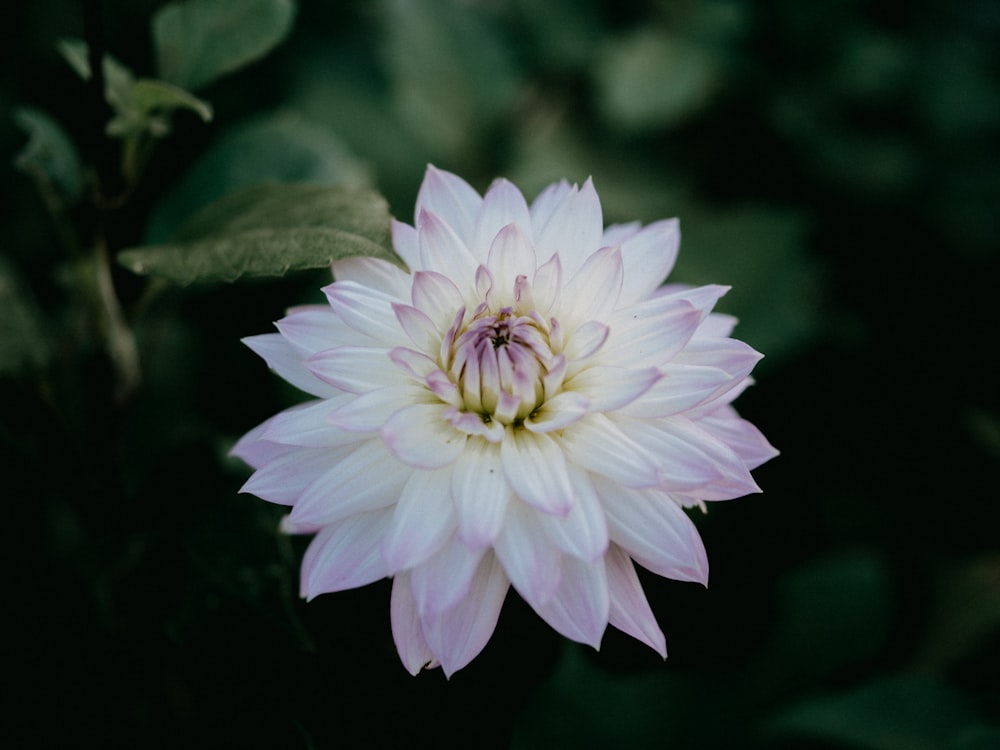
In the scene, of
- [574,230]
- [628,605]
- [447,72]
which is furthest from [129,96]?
[447,72]

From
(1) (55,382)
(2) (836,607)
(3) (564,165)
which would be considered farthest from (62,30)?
(2) (836,607)

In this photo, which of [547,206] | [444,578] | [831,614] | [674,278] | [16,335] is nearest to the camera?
[444,578]

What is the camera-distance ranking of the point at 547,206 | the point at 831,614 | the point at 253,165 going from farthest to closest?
1. the point at 831,614
2. the point at 253,165
3. the point at 547,206

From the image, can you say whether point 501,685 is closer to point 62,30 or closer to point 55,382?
point 55,382

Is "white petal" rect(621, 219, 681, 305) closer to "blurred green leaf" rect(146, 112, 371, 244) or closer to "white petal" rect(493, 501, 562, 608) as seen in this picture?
"white petal" rect(493, 501, 562, 608)

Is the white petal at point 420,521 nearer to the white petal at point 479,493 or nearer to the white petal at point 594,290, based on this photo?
the white petal at point 479,493

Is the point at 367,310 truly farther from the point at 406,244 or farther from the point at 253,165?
the point at 253,165

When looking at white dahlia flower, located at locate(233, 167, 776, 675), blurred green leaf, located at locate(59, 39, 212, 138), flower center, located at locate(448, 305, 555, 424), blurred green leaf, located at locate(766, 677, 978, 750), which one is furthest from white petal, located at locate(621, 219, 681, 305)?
blurred green leaf, located at locate(766, 677, 978, 750)
